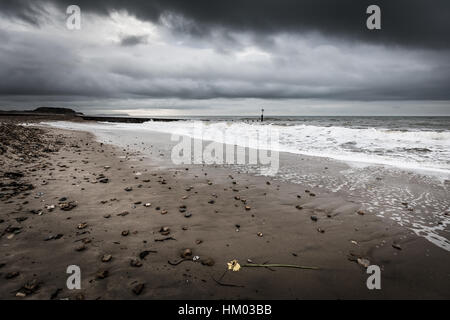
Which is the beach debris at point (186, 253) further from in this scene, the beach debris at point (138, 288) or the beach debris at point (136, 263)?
the beach debris at point (138, 288)

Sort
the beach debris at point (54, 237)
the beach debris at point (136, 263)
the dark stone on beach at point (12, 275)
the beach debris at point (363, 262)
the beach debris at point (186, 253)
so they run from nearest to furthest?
the dark stone on beach at point (12, 275) → the beach debris at point (136, 263) → the beach debris at point (363, 262) → the beach debris at point (186, 253) → the beach debris at point (54, 237)

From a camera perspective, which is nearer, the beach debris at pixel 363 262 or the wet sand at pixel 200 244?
the wet sand at pixel 200 244

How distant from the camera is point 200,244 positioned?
12.5 feet

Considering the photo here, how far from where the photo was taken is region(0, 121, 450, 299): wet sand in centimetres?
284

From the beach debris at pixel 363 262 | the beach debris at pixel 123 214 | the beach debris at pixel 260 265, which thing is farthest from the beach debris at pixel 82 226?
the beach debris at pixel 363 262

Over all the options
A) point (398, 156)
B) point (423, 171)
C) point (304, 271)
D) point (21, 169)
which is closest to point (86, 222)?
point (304, 271)

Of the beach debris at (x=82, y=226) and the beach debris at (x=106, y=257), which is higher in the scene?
the beach debris at (x=82, y=226)

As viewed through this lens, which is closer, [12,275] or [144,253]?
[12,275]

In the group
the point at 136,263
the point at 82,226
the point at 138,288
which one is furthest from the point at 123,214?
the point at 138,288

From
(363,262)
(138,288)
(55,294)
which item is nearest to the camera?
(55,294)

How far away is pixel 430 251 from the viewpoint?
143 inches

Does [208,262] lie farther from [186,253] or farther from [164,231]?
[164,231]

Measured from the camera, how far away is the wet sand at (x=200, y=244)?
2.84 metres

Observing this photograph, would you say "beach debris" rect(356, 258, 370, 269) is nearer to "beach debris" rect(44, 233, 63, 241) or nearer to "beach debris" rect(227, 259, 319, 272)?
"beach debris" rect(227, 259, 319, 272)
